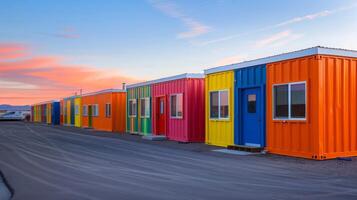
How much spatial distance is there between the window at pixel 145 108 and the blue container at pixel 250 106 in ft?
34.2

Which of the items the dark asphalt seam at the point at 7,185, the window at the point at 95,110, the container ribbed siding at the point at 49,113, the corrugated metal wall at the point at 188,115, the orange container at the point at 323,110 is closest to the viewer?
the dark asphalt seam at the point at 7,185

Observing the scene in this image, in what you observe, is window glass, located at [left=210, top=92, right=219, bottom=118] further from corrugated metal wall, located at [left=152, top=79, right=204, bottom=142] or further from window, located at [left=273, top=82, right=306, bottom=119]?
window, located at [left=273, top=82, right=306, bottom=119]

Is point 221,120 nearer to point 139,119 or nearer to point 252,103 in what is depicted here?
point 252,103

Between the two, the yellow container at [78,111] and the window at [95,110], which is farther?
the yellow container at [78,111]

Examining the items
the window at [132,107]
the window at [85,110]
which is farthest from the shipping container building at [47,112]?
the window at [132,107]

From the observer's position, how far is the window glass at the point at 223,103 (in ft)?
63.4

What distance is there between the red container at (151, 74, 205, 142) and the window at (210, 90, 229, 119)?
2.14 metres

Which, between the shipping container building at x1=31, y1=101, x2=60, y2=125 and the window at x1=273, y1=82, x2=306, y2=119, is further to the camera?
the shipping container building at x1=31, y1=101, x2=60, y2=125

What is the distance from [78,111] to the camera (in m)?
48.5

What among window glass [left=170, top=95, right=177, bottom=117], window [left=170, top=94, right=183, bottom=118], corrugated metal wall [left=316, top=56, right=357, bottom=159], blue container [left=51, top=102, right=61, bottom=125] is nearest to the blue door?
corrugated metal wall [left=316, top=56, right=357, bottom=159]

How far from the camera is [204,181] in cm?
1030

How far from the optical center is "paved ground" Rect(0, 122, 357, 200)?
875 centimetres

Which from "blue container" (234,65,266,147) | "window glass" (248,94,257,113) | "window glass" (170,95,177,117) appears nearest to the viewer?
"blue container" (234,65,266,147)

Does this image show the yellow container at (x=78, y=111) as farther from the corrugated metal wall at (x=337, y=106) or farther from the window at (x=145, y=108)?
the corrugated metal wall at (x=337, y=106)
